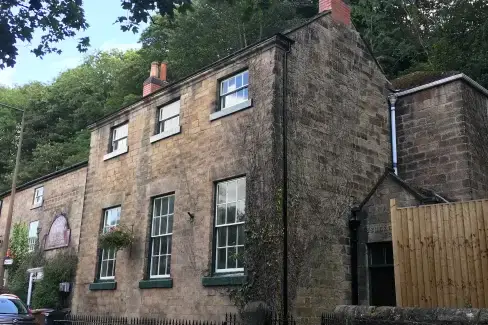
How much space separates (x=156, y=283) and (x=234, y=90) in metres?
5.61

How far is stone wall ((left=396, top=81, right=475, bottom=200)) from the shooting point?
14273 mm

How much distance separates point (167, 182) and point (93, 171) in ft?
15.7

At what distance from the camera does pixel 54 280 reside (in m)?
19.1

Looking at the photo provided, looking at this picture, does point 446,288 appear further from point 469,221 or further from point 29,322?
point 29,322

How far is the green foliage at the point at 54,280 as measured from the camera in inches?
744

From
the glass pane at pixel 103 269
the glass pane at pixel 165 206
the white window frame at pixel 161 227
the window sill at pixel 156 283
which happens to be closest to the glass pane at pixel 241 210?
the white window frame at pixel 161 227

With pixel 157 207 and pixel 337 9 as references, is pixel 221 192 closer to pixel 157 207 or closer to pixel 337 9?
pixel 157 207

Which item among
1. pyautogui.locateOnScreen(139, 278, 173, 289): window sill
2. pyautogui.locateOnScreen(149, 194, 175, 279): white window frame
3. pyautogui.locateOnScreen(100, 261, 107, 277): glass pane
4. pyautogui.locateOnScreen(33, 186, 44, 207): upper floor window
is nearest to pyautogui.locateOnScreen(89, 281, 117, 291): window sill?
pyautogui.locateOnScreen(100, 261, 107, 277): glass pane

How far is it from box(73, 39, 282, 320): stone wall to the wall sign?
2.87 meters

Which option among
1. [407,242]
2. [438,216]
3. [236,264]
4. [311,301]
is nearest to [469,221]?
[438,216]

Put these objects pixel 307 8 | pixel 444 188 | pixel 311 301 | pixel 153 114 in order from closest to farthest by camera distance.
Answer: pixel 311 301, pixel 444 188, pixel 153 114, pixel 307 8

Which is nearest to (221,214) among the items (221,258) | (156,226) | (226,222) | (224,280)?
(226,222)

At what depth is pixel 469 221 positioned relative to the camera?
812 centimetres

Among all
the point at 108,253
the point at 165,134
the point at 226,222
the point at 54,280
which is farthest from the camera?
the point at 54,280
